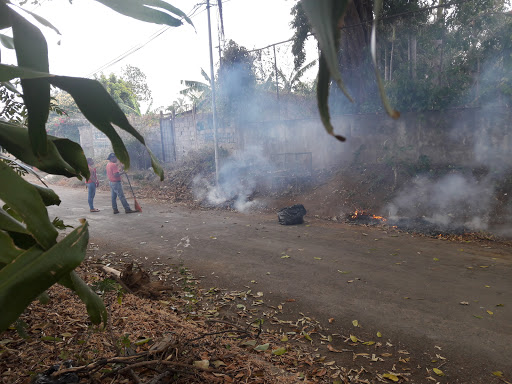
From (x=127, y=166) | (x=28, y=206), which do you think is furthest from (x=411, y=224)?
(x=28, y=206)

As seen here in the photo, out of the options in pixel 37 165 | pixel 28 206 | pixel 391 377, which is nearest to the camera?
pixel 28 206

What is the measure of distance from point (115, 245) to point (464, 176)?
8142mm

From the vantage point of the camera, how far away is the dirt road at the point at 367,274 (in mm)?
3566

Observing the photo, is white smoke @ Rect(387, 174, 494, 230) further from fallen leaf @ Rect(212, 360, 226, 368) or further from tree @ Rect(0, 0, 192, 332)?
tree @ Rect(0, 0, 192, 332)

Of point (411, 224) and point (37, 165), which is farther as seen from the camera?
point (411, 224)

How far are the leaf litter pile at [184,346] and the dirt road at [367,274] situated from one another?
254 mm

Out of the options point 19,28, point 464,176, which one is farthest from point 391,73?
point 19,28

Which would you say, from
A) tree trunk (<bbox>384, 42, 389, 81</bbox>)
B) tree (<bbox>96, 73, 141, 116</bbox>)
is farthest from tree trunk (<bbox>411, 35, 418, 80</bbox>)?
tree (<bbox>96, 73, 141, 116</bbox>)

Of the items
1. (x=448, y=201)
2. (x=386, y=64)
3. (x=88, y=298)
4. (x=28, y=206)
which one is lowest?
(x=448, y=201)

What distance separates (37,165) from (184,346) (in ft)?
6.05

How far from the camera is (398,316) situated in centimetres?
401

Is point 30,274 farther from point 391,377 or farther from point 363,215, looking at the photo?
point 363,215

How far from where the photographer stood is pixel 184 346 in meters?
2.62

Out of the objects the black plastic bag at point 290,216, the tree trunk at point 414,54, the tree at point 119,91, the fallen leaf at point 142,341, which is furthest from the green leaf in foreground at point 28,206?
the tree at point 119,91
